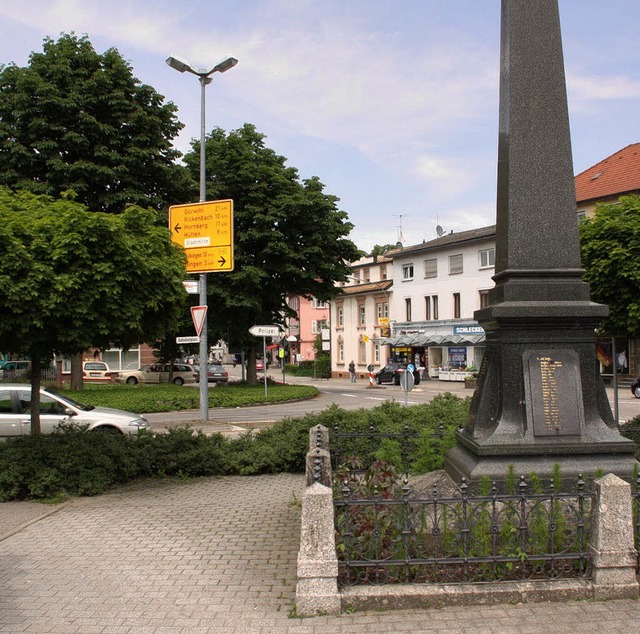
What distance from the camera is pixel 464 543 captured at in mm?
4719

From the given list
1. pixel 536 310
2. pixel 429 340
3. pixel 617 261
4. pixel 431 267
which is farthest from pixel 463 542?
pixel 431 267

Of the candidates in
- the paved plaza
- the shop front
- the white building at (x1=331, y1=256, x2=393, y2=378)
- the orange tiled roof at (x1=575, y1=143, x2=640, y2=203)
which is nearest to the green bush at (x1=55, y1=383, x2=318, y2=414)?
the paved plaza

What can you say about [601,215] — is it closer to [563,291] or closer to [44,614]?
[563,291]

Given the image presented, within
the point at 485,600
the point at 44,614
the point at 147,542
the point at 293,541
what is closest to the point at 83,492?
the point at 147,542

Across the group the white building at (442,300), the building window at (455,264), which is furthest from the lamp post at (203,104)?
the building window at (455,264)

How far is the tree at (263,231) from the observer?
3172 centimetres

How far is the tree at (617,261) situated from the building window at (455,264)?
1546 inches

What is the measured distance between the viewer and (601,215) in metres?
10.3

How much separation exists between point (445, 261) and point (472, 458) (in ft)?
148

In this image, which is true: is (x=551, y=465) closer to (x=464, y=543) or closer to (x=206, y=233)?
(x=464, y=543)

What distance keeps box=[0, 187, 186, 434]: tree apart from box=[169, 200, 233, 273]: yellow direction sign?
709cm

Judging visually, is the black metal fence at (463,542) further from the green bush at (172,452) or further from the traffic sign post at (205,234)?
the traffic sign post at (205,234)

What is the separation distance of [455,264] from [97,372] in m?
26.9

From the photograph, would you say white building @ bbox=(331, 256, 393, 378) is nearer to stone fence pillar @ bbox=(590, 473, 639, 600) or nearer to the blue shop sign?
the blue shop sign
